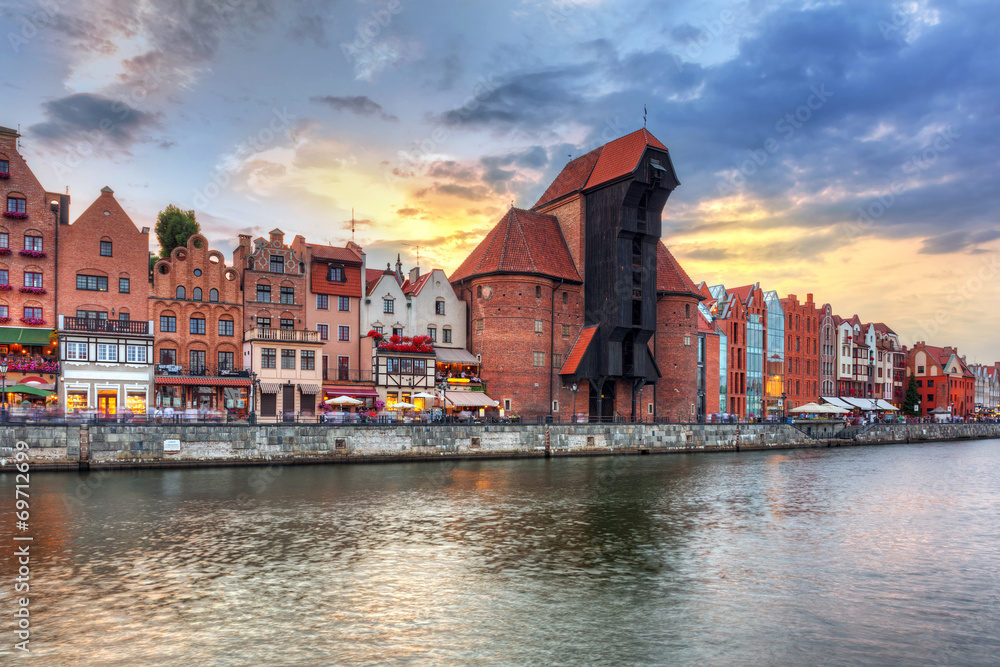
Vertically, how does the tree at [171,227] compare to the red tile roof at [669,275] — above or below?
above

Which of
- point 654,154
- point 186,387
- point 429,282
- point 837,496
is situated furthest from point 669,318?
point 186,387

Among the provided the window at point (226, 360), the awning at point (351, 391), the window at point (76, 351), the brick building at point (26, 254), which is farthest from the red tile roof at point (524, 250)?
the brick building at point (26, 254)

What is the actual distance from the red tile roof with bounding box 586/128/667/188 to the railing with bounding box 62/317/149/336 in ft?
129

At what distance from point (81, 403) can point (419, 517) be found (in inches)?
1264

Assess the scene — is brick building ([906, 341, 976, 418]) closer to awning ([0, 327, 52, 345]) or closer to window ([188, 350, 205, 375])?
window ([188, 350, 205, 375])

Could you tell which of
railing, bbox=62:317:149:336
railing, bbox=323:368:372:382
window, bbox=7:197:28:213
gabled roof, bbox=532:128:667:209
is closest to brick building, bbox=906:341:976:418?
gabled roof, bbox=532:128:667:209

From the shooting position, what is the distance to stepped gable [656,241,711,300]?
7069cm

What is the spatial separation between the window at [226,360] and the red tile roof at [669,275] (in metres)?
38.2

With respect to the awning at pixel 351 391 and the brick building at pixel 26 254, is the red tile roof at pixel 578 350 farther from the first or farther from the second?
the brick building at pixel 26 254

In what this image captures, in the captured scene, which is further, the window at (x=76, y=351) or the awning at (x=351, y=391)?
the awning at (x=351, y=391)

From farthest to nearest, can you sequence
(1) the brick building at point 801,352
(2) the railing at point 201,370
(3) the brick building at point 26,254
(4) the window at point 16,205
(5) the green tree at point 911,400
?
1. (5) the green tree at point 911,400
2. (1) the brick building at point 801,352
3. (2) the railing at point 201,370
4. (4) the window at point 16,205
5. (3) the brick building at point 26,254

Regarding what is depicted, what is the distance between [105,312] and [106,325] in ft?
8.39

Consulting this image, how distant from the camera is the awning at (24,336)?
49469 mm

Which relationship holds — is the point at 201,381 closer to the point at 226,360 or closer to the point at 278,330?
the point at 226,360
